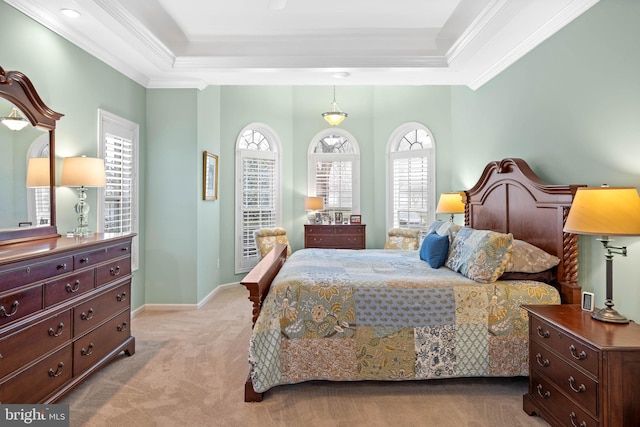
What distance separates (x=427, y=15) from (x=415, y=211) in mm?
3277

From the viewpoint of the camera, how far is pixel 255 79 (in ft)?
14.7

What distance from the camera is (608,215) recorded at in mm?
1979

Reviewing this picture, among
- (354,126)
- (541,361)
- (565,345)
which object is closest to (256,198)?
(354,126)

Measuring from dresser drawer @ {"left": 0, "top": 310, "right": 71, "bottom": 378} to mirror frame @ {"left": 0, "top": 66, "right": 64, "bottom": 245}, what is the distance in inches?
25.2

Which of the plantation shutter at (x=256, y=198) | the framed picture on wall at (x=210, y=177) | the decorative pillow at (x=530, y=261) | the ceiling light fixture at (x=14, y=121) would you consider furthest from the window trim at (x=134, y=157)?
the decorative pillow at (x=530, y=261)

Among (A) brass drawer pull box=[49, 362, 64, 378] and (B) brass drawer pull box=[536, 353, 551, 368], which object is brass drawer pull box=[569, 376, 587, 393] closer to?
(B) brass drawer pull box=[536, 353, 551, 368]

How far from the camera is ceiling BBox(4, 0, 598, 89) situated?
3.18 m

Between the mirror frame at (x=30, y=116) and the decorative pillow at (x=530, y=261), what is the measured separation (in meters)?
3.54

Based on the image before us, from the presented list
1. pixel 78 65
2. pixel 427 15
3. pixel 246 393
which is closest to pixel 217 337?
pixel 246 393

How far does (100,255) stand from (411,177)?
4.84 m

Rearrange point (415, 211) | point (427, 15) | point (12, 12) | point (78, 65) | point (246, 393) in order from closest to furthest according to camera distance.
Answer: point (246, 393)
point (12, 12)
point (78, 65)
point (427, 15)
point (415, 211)

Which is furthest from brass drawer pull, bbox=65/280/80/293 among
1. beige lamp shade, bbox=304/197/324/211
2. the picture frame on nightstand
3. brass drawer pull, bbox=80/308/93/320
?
beige lamp shade, bbox=304/197/324/211

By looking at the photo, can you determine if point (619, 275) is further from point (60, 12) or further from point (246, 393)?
point (60, 12)

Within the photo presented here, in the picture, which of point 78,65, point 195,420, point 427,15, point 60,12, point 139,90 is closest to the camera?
point 195,420
